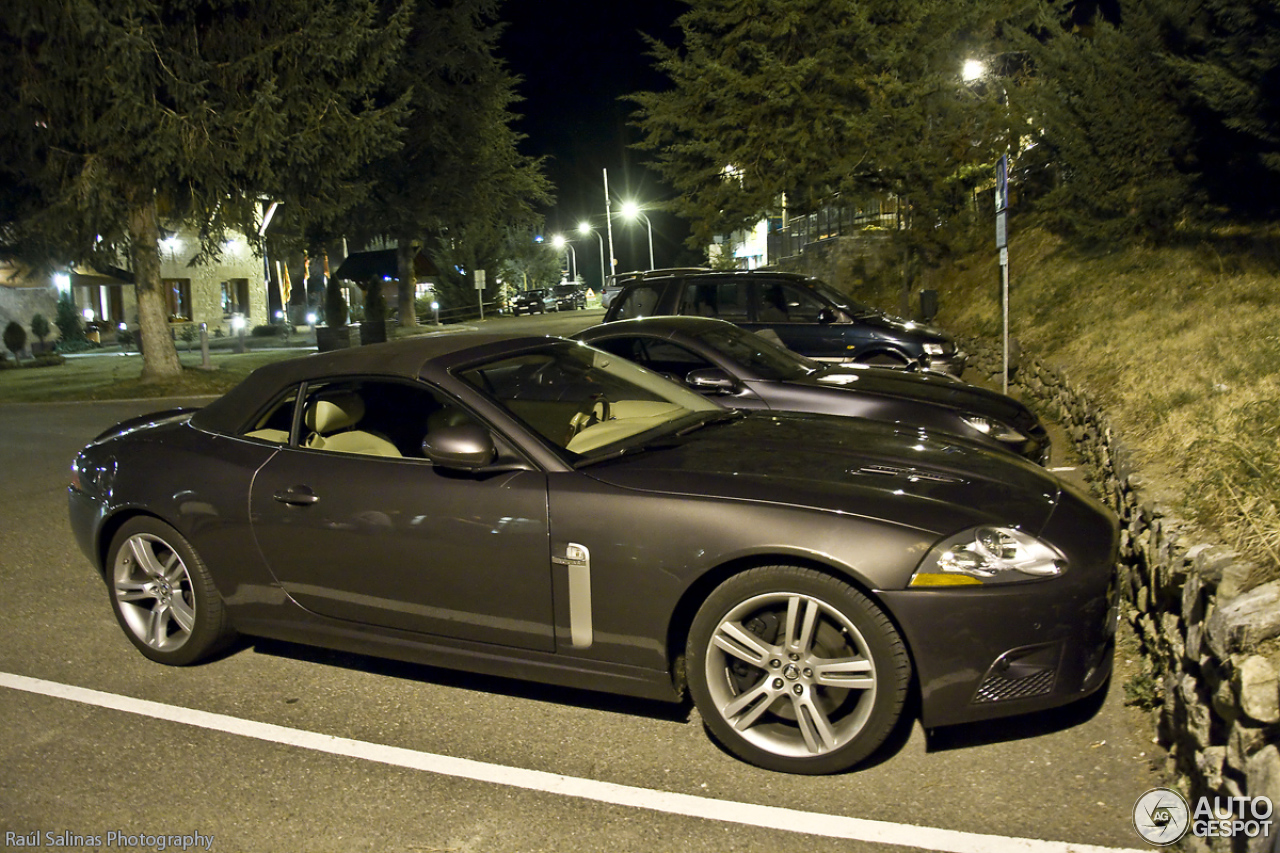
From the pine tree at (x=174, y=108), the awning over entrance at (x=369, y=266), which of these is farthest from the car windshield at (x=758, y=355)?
the awning over entrance at (x=369, y=266)

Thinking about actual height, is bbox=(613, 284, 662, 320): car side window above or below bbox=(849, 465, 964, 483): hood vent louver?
above

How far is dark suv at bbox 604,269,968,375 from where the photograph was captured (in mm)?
11898

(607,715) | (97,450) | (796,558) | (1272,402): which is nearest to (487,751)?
(607,715)

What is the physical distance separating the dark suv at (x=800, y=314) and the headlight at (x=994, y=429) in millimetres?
4629

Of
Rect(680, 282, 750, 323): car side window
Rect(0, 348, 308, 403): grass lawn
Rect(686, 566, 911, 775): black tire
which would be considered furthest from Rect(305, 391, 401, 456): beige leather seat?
Rect(0, 348, 308, 403): grass lawn

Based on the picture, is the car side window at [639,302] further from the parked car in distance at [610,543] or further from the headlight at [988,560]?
the headlight at [988,560]

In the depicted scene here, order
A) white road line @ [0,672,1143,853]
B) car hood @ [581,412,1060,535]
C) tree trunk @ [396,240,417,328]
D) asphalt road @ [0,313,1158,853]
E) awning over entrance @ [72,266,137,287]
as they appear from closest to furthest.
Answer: white road line @ [0,672,1143,853], asphalt road @ [0,313,1158,853], car hood @ [581,412,1060,535], awning over entrance @ [72,266,137,287], tree trunk @ [396,240,417,328]

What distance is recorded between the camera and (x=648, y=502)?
3.94m

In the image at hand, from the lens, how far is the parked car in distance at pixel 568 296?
199 ft

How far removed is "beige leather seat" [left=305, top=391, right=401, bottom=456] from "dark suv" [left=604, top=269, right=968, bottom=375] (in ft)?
24.1

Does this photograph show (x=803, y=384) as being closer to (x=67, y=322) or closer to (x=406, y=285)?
(x=67, y=322)

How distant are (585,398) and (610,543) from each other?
4.40ft

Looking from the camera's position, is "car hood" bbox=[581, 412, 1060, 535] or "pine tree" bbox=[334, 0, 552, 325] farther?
"pine tree" bbox=[334, 0, 552, 325]

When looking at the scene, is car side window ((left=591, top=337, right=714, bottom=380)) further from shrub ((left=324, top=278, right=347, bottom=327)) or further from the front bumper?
shrub ((left=324, top=278, right=347, bottom=327))
